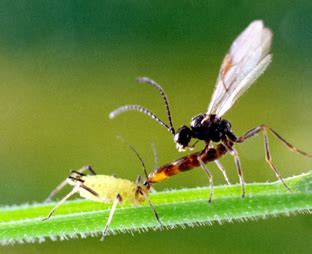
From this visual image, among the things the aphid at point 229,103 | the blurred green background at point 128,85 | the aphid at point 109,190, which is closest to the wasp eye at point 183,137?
the aphid at point 229,103

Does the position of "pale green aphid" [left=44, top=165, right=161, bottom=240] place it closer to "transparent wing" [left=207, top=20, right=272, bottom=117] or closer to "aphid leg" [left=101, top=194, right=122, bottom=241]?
"aphid leg" [left=101, top=194, right=122, bottom=241]

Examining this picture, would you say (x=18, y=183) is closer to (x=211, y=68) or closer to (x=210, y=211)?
(x=211, y=68)

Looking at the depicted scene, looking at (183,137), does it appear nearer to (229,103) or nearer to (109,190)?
(229,103)

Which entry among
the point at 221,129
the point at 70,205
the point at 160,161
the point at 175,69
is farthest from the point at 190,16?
the point at 70,205

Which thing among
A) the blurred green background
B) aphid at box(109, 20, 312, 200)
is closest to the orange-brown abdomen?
aphid at box(109, 20, 312, 200)

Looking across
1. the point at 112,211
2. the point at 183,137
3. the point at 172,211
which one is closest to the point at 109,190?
the point at 112,211

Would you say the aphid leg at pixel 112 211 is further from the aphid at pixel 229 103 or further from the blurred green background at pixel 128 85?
the blurred green background at pixel 128 85

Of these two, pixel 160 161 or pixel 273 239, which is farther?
pixel 160 161
